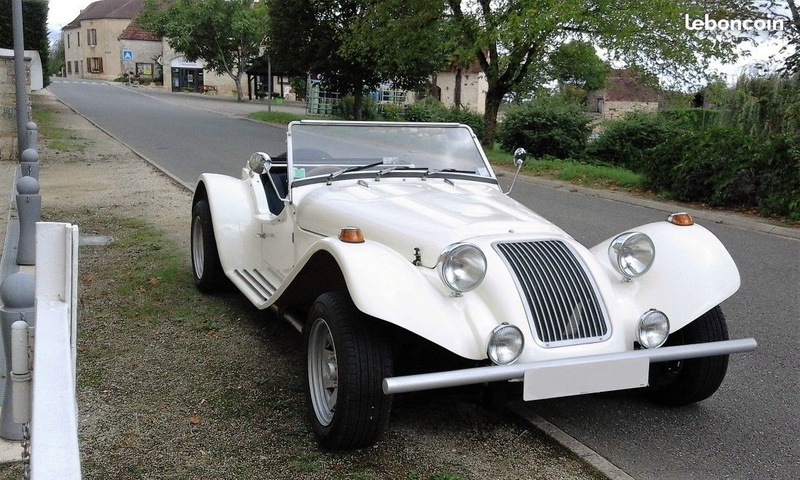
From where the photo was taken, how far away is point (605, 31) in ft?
Result: 56.0

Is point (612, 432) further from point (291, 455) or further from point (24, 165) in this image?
point (24, 165)

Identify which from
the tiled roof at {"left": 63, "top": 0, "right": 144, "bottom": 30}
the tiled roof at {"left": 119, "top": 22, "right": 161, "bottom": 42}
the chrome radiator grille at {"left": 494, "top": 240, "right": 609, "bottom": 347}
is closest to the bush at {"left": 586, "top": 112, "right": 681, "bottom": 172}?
the chrome radiator grille at {"left": 494, "top": 240, "right": 609, "bottom": 347}

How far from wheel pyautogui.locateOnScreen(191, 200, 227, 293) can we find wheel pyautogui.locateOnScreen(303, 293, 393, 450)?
2.50 m

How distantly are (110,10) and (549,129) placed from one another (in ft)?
236

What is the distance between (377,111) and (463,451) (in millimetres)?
28868

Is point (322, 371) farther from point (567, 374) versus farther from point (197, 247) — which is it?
point (197, 247)

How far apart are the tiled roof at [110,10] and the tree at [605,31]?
67.7 meters

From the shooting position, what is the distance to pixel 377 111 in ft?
104

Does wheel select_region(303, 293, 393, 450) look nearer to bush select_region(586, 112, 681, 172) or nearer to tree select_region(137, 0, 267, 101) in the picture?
bush select_region(586, 112, 681, 172)

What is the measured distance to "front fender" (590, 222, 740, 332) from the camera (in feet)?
12.8

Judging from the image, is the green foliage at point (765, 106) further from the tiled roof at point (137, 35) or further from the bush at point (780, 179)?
the tiled roof at point (137, 35)

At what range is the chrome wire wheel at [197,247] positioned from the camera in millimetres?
6427

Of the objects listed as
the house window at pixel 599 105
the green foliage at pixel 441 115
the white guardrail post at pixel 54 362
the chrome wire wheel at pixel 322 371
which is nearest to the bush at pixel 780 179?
the chrome wire wheel at pixel 322 371

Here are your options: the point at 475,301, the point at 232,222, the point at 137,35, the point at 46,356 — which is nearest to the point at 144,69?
the point at 137,35
